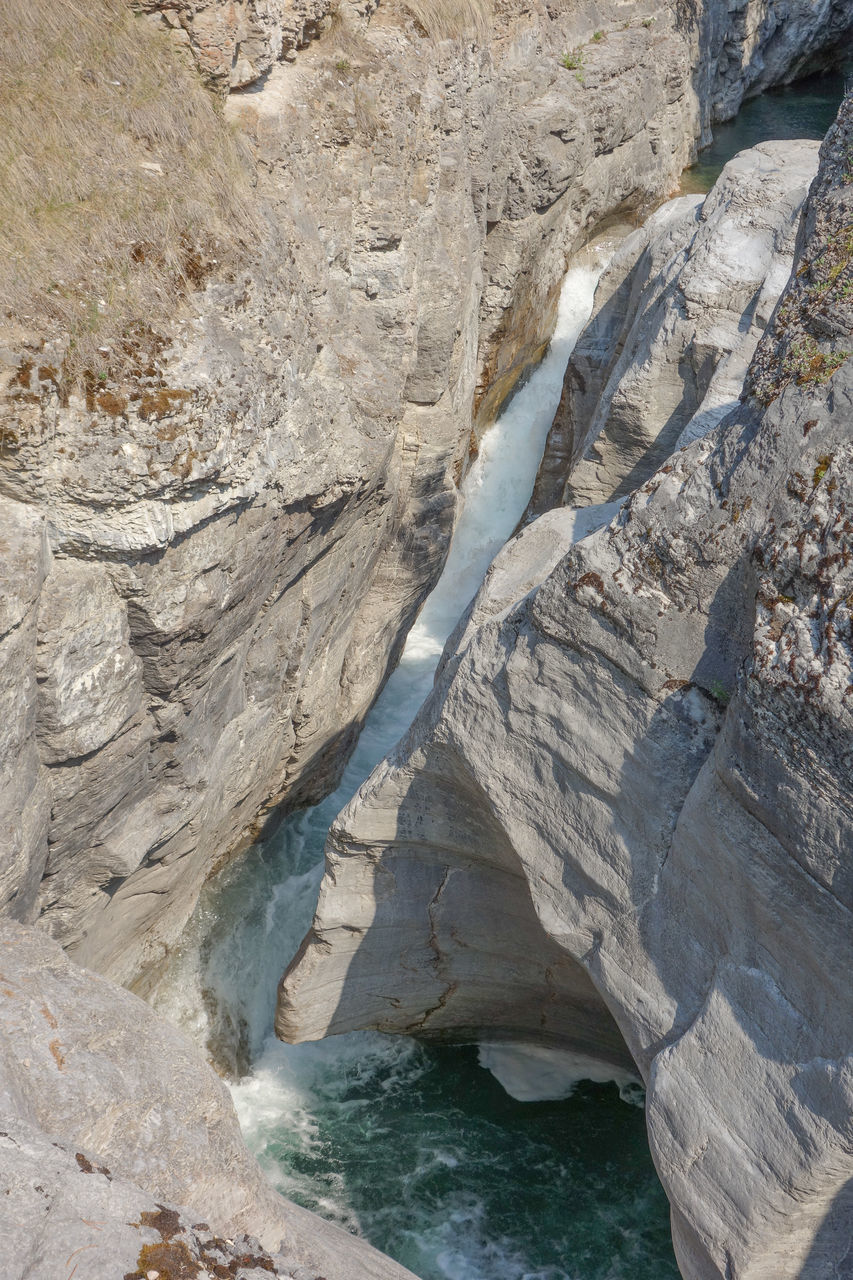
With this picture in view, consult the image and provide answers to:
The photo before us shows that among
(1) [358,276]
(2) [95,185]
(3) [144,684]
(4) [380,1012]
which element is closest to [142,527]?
(3) [144,684]

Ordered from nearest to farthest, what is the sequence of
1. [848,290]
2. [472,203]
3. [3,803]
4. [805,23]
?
[848,290], [3,803], [472,203], [805,23]

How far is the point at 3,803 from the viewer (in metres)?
6.10

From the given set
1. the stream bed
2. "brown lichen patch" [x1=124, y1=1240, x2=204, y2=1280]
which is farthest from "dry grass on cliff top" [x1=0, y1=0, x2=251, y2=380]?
the stream bed

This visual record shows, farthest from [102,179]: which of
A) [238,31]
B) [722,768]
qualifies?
[722,768]

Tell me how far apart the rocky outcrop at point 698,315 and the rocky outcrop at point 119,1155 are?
5260 mm

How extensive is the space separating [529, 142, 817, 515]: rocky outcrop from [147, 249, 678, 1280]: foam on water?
1.75 meters

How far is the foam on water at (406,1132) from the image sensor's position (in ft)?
24.2

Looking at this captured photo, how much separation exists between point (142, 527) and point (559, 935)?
3885mm

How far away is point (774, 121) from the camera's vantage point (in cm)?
2255

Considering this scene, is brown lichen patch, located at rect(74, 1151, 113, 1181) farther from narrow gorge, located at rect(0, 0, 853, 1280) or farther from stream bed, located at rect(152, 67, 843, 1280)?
stream bed, located at rect(152, 67, 843, 1280)

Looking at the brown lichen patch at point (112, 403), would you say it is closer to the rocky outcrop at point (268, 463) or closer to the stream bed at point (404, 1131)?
the rocky outcrop at point (268, 463)

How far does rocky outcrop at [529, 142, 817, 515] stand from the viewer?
735 cm

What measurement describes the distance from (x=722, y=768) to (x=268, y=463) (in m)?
4.46

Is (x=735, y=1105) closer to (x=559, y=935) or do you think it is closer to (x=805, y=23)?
(x=559, y=935)
